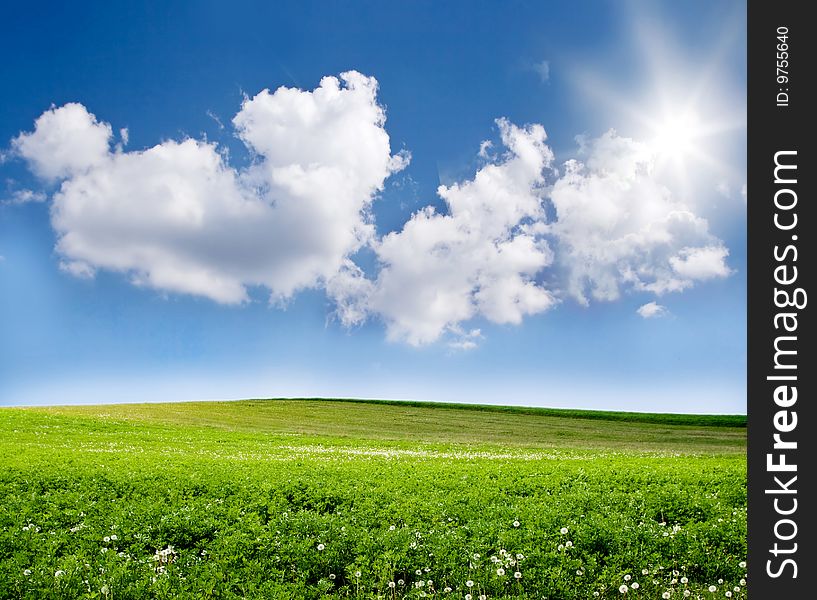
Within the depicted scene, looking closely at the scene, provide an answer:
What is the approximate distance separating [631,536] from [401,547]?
173 inches

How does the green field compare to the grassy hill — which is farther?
the grassy hill

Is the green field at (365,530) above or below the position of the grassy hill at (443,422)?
above

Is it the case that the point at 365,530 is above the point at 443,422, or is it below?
above

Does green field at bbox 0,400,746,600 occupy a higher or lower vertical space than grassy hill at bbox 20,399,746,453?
higher

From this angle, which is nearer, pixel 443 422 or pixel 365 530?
pixel 365 530

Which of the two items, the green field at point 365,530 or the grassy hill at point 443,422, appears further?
the grassy hill at point 443,422
